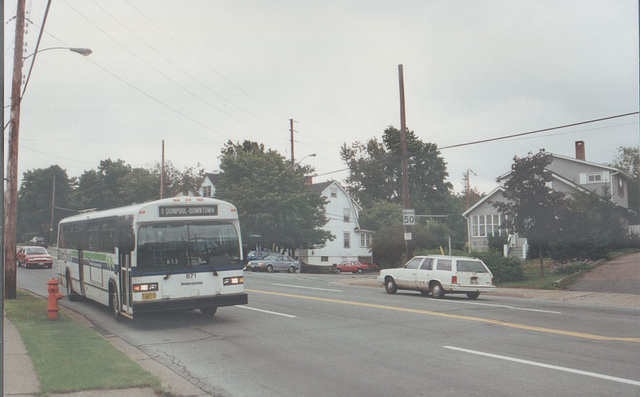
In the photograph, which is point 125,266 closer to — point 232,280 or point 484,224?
point 232,280

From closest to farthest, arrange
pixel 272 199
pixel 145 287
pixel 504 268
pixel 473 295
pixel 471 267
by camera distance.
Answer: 1. pixel 145 287
2. pixel 471 267
3. pixel 473 295
4. pixel 504 268
5. pixel 272 199

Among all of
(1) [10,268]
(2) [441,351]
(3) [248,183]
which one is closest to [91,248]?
(1) [10,268]

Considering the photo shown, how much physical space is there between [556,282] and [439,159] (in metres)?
65.5

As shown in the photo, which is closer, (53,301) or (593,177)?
(53,301)

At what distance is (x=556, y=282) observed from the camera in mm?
25344

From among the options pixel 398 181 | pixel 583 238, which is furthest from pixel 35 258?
pixel 398 181

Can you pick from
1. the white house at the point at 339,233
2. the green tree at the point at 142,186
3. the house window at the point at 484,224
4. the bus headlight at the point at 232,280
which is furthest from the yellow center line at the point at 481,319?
the green tree at the point at 142,186

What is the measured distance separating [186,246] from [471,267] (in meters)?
11.3

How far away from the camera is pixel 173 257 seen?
1307cm

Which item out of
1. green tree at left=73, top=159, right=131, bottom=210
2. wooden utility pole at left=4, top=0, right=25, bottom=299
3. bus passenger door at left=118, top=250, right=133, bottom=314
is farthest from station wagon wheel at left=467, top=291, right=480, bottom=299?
green tree at left=73, top=159, right=131, bottom=210

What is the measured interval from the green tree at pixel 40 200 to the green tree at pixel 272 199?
6173 centimetres

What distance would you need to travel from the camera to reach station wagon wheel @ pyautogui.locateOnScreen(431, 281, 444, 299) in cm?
2054

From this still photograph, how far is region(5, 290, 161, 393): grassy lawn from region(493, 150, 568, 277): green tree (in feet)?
69.0

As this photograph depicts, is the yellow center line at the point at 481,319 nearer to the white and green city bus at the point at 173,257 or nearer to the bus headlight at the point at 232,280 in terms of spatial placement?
the bus headlight at the point at 232,280
